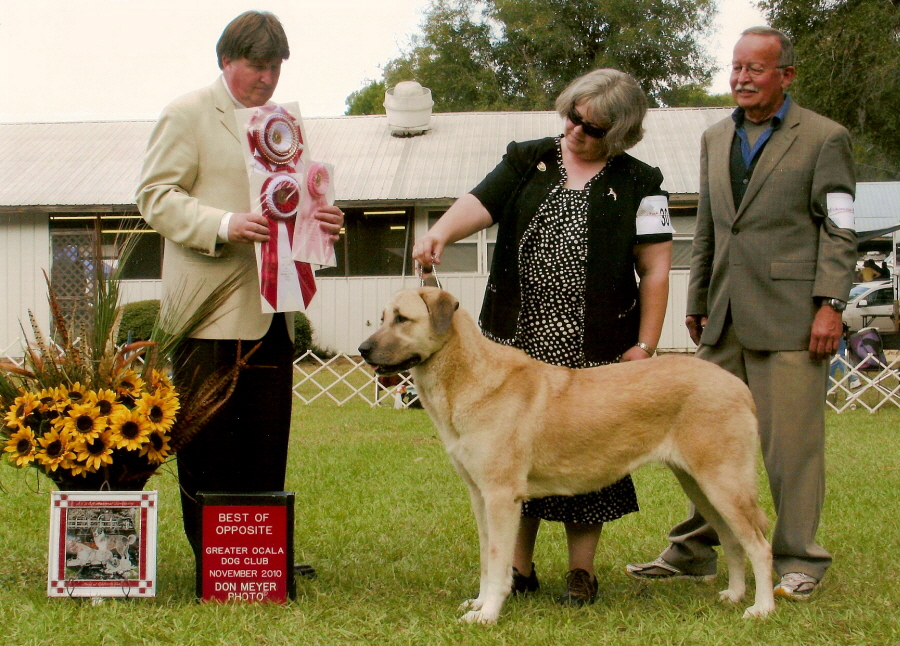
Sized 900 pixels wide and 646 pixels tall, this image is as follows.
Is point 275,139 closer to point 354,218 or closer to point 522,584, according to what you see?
point 522,584

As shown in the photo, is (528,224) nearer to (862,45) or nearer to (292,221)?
(292,221)

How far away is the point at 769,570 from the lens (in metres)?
3.71

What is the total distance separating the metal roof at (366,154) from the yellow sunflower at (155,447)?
46.4ft

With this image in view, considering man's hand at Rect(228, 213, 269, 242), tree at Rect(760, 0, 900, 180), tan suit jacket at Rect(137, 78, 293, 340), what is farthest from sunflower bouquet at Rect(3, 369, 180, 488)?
tree at Rect(760, 0, 900, 180)

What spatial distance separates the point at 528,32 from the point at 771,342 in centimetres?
3559

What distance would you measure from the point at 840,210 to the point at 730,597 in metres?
1.82

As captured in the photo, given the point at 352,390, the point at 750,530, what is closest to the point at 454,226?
the point at 750,530

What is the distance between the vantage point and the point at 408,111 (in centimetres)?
2012

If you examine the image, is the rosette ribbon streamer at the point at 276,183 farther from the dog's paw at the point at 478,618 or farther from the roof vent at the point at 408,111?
the roof vent at the point at 408,111

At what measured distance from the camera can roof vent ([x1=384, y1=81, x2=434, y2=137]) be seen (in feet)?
66.2

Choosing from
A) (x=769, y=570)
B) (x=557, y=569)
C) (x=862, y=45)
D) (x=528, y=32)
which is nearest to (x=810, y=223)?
(x=769, y=570)

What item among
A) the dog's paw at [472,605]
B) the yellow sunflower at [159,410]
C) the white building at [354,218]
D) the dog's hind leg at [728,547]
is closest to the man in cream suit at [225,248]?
the yellow sunflower at [159,410]

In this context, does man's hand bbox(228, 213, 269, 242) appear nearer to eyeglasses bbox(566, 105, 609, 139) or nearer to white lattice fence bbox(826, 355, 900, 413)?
eyeglasses bbox(566, 105, 609, 139)

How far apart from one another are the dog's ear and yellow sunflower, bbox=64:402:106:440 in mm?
1416
